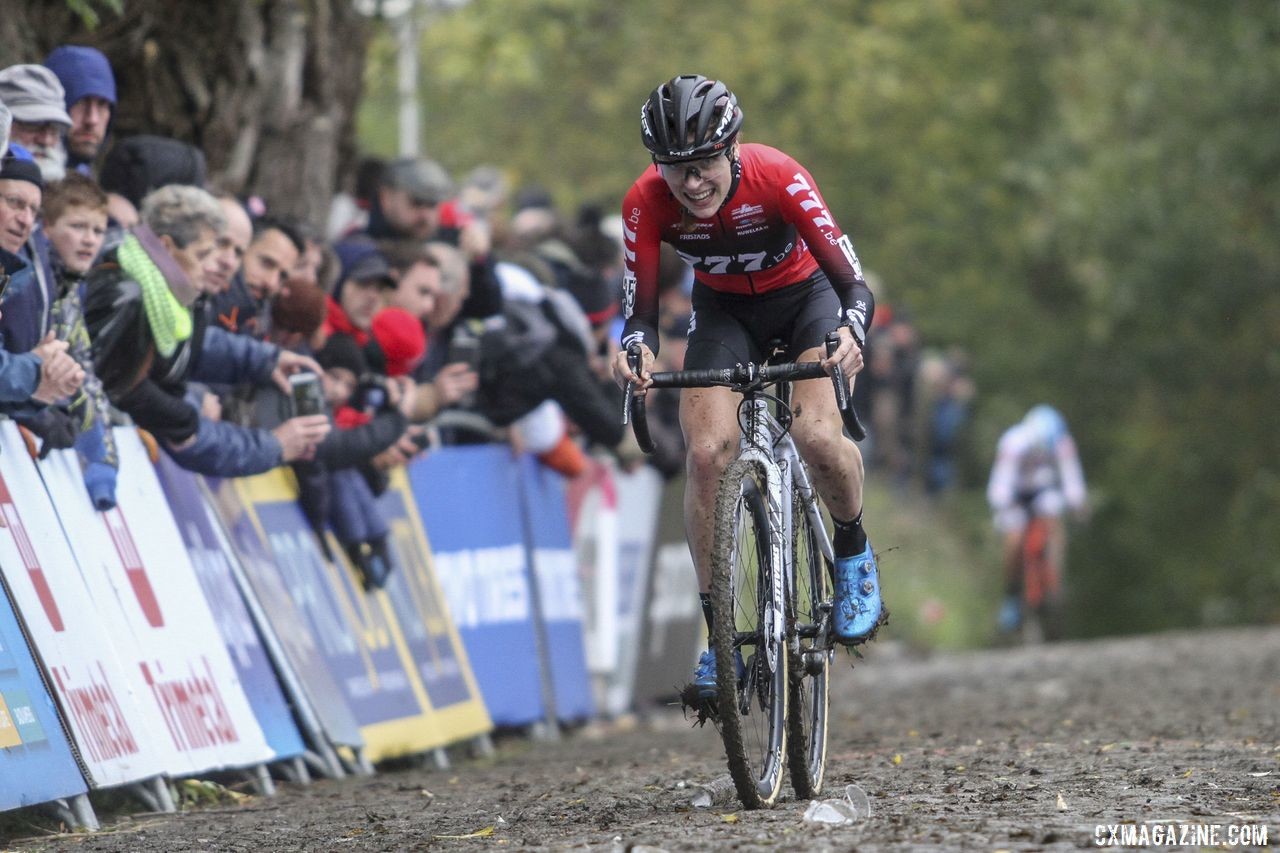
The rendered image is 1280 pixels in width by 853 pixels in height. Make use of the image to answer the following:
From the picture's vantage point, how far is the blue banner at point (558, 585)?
533 inches

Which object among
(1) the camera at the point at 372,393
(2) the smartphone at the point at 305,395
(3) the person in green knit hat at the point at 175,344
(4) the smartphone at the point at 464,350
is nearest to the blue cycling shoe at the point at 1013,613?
(4) the smartphone at the point at 464,350

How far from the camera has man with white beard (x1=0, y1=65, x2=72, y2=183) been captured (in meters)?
8.61

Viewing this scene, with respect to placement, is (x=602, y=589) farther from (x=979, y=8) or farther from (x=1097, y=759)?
(x=979, y=8)

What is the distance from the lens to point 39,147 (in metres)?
8.75

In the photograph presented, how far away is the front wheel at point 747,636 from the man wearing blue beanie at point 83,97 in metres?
3.37

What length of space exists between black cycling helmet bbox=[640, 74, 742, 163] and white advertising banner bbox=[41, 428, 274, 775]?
2.56 meters

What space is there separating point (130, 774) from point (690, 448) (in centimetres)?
237

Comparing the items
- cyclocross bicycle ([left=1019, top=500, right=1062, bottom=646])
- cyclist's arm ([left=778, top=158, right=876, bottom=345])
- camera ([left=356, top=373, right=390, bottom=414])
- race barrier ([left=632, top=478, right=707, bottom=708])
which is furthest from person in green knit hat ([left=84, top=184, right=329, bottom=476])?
cyclocross bicycle ([left=1019, top=500, right=1062, bottom=646])

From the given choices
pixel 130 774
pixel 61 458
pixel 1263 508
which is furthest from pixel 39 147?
pixel 1263 508

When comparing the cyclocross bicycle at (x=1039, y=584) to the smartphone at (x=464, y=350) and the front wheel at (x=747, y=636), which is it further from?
the front wheel at (x=747, y=636)

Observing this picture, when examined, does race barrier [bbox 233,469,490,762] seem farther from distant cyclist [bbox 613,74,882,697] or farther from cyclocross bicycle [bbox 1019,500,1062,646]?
cyclocross bicycle [bbox 1019,500,1062,646]

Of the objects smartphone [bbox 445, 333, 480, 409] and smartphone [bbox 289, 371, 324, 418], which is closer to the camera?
smartphone [bbox 289, 371, 324, 418]

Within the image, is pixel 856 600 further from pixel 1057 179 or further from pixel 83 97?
pixel 1057 179

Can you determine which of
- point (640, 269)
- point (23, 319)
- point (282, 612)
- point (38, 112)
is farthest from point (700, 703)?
point (38, 112)
